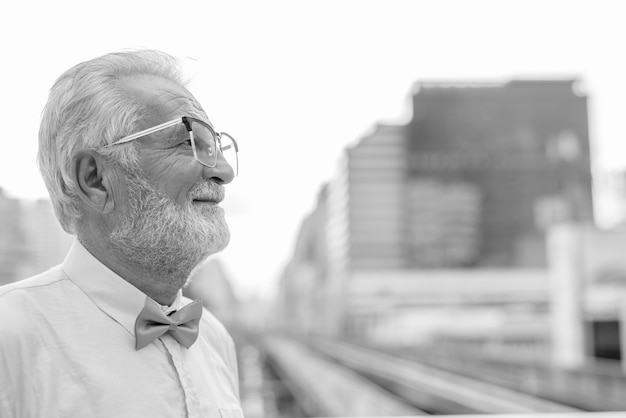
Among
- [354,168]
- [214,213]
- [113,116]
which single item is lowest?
[214,213]

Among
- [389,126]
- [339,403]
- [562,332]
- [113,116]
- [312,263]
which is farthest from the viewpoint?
[312,263]

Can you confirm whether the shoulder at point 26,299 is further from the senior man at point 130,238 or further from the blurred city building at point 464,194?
the blurred city building at point 464,194

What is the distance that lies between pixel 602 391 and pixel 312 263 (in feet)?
271

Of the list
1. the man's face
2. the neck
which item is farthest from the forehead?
the neck

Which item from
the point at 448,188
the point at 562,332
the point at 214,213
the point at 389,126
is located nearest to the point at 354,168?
the point at 389,126

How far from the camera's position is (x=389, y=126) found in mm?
75125

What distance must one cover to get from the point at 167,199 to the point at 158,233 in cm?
4

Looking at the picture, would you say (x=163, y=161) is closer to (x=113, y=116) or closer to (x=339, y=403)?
(x=113, y=116)

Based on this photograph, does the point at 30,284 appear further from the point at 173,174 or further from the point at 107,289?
the point at 173,174

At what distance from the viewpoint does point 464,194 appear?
76312 millimetres

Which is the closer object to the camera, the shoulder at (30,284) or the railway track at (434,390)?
the shoulder at (30,284)

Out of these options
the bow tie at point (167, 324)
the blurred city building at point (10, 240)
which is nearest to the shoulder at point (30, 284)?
the bow tie at point (167, 324)

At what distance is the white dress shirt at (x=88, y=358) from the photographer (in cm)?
75

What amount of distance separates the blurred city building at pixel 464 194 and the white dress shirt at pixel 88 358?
68217 millimetres
